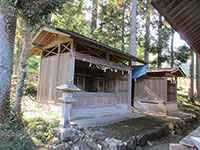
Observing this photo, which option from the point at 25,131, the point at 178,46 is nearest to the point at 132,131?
the point at 25,131

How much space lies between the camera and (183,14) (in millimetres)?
4242

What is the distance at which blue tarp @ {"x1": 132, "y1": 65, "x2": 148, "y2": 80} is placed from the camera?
1276 centimetres

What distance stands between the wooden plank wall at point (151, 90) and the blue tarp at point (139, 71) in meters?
1.16

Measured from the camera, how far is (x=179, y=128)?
1012 centimetres

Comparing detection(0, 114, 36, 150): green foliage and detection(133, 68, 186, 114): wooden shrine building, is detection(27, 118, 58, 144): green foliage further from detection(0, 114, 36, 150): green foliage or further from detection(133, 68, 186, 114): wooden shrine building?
detection(133, 68, 186, 114): wooden shrine building

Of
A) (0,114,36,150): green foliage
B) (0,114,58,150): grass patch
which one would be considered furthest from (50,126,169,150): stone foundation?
(0,114,36,150): green foliage

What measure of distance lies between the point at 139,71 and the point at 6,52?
25.6ft

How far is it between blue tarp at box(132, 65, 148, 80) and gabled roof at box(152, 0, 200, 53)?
7.47m

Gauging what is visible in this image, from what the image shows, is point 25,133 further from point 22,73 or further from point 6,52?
point 6,52

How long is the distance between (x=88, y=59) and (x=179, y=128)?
530 cm

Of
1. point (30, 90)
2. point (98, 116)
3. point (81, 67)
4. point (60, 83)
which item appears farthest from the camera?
point (30, 90)

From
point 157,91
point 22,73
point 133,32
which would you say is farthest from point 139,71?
point 22,73

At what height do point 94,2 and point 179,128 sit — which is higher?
point 94,2

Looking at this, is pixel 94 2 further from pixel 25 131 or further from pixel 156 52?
pixel 25 131
